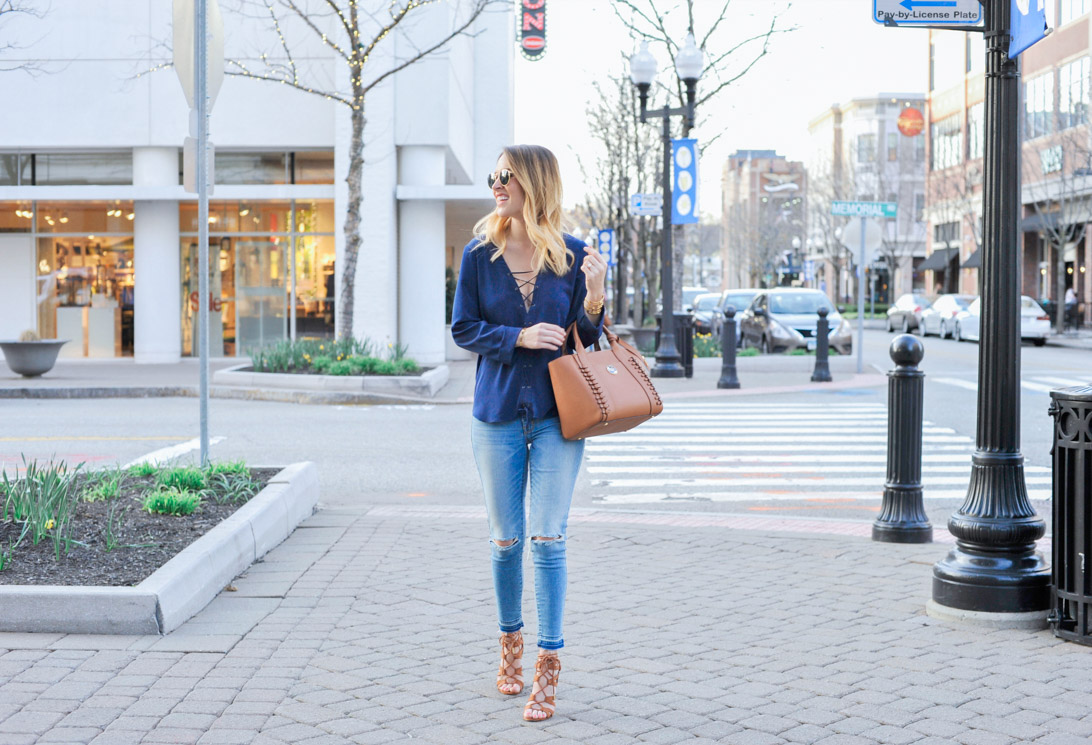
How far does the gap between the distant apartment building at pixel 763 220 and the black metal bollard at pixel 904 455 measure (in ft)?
207

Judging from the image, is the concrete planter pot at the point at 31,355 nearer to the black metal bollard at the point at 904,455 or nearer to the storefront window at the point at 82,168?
the storefront window at the point at 82,168

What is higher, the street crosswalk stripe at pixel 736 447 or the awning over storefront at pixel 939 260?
the awning over storefront at pixel 939 260

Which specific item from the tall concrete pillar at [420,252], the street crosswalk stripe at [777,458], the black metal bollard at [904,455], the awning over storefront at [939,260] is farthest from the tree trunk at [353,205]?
the awning over storefront at [939,260]

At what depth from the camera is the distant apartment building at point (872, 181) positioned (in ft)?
232

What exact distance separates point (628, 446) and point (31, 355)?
11.0 m

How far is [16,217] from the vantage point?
25266 millimetres

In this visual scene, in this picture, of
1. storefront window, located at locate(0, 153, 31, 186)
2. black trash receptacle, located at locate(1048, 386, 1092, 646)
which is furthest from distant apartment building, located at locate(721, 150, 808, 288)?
black trash receptacle, located at locate(1048, 386, 1092, 646)

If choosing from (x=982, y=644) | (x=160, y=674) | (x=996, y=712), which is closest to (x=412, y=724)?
(x=160, y=674)

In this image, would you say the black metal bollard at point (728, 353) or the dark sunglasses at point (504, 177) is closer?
the dark sunglasses at point (504, 177)

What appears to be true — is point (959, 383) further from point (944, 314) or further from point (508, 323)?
point (944, 314)

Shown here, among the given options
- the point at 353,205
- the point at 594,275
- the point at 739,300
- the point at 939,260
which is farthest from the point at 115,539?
the point at 939,260

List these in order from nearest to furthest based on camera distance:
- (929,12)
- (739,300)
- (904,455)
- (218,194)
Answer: (929,12)
(904,455)
(218,194)
(739,300)

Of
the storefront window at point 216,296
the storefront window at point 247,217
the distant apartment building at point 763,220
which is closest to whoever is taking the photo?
the storefront window at point 247,217

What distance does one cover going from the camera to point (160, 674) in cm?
463
